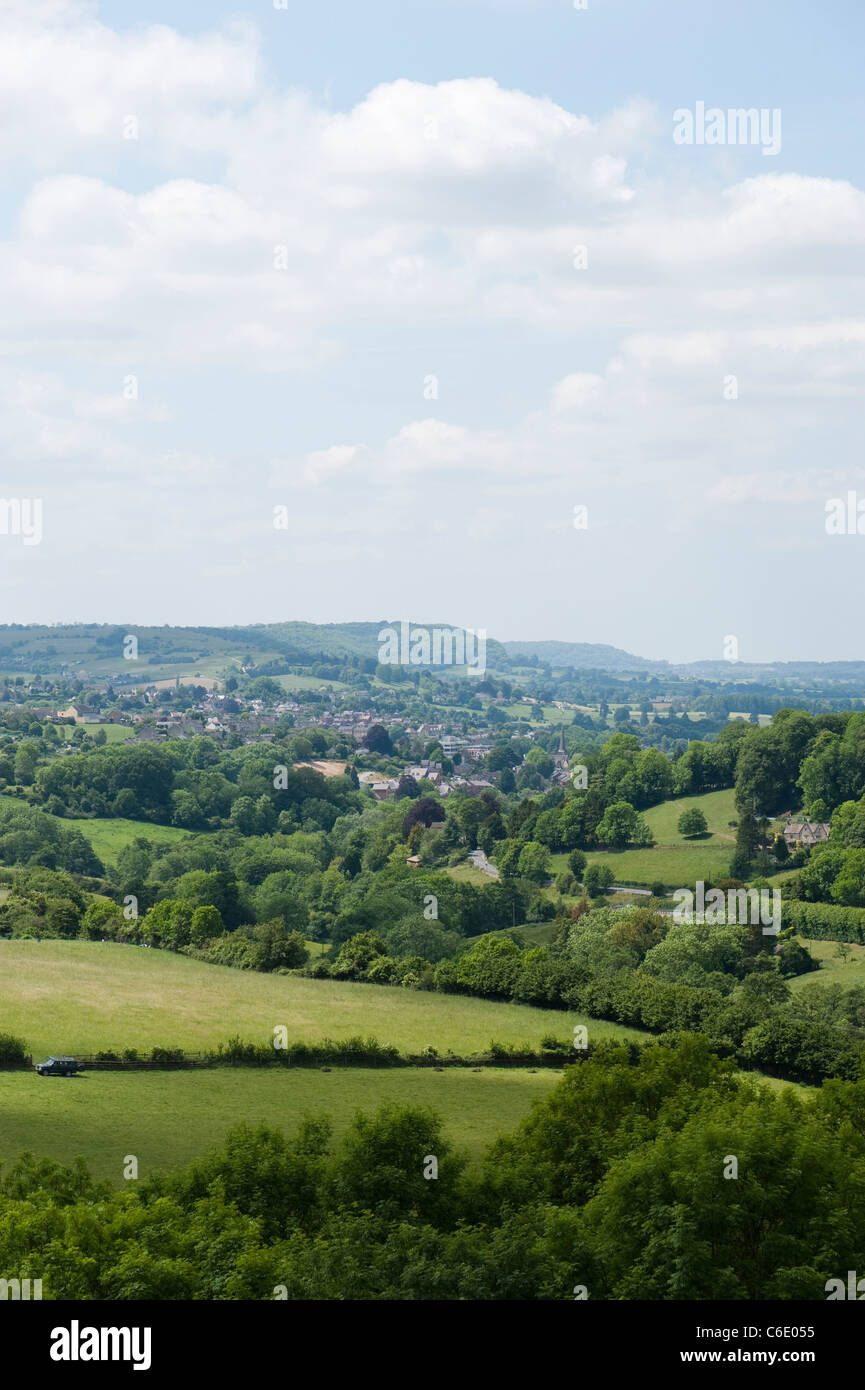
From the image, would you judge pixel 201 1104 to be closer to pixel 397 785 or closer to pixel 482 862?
pixel 482 862

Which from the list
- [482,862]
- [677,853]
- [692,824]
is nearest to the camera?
[677,853]

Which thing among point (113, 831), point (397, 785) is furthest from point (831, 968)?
point (397, 785)

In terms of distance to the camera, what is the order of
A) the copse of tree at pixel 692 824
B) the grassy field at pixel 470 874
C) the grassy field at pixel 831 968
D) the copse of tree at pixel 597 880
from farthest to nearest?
the grassy field at pixel 470 874 < the copse of tree at pixel 692 824 < the copse of tree at pixel 597 880 < the grassy field at pixel 831 968

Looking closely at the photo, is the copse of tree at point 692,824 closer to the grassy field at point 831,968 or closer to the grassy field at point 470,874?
the grassy field at point 470,874

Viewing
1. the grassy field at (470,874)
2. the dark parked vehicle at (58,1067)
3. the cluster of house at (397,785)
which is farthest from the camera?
the cluster of house at (397,785)

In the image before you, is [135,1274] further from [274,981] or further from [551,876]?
[551,876]

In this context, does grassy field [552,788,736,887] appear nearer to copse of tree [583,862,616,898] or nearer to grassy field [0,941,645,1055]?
copse of tree [583,862,616,898]

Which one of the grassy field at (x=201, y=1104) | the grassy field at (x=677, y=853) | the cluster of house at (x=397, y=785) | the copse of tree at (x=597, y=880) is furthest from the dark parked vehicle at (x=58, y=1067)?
the cluster of house at (x=397, y=785)
